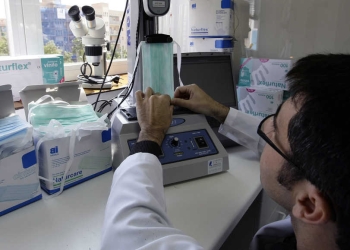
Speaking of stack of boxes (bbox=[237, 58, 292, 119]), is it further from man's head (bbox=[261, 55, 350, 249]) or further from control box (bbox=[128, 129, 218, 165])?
man's head (bbox=[261, 55, 350, 249])

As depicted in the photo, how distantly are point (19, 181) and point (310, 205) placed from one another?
676 mm

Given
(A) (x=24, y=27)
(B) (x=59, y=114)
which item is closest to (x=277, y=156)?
(B) (x=59, y=114)

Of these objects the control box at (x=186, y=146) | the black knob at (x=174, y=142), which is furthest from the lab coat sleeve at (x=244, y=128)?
the black knob at (x=174, y=142)

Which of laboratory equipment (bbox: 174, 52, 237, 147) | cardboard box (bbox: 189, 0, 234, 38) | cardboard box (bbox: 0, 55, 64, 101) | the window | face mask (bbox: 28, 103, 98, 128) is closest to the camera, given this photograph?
face mask (bbox: 28, 103, 98, 128)

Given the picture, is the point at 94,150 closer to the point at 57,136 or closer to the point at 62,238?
the point at 57,136

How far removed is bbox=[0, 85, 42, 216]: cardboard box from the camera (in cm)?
74

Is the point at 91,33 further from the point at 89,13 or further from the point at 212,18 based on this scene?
the point at 212,18

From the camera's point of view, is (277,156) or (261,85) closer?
(277,156)

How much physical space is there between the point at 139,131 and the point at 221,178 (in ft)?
1.01

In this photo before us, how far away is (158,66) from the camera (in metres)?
1.11

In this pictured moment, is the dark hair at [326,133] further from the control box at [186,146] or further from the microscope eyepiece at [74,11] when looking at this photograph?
the microscope eyepiece at [74,11]

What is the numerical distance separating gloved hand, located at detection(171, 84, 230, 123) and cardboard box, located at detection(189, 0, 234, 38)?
1.64 ft

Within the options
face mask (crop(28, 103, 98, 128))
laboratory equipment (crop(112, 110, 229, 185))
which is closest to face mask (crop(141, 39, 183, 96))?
laboratory equipment (crop(112, 110, 229, 185))

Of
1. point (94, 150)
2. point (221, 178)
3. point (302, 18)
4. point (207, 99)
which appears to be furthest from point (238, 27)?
point (94, 150)
